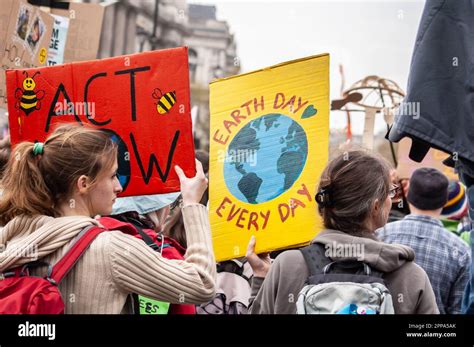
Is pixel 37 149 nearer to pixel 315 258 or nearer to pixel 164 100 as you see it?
pixel 164 100

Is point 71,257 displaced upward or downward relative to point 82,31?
downward

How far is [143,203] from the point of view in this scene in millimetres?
3707

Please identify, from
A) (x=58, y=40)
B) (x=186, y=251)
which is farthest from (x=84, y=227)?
(x=58, y=40)

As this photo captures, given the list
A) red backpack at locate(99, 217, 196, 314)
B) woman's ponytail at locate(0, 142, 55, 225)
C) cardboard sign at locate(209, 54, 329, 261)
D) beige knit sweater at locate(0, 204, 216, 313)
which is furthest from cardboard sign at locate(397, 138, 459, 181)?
woman's ponytail at locate(0, 142, 55, 225)

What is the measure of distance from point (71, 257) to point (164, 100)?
3.12 feet

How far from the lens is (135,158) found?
3.36m

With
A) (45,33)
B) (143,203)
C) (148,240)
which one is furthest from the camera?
(45,33)

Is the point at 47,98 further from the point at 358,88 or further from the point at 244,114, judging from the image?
the point at 358,88

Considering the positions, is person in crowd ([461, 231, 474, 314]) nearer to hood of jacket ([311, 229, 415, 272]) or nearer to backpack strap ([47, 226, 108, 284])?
hood of jacket ([311, 229, 415, 272])

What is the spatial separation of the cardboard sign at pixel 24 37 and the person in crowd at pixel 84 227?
1.37 meters

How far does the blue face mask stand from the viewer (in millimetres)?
3641

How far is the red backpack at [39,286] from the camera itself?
2.45 m

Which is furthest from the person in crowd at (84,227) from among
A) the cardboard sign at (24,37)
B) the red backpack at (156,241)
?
the cardboard sign at (24,37)
